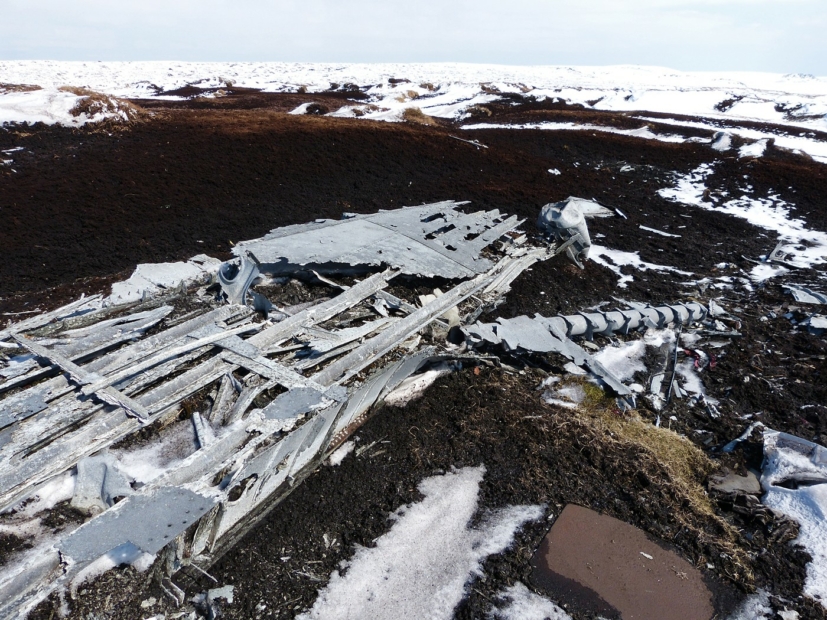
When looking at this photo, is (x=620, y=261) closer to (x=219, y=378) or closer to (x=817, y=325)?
(x=817, y=325)

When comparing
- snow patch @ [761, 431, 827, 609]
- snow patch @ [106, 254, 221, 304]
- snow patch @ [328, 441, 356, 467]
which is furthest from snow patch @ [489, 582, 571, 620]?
snow patch @ [106, 254, 221, 304]

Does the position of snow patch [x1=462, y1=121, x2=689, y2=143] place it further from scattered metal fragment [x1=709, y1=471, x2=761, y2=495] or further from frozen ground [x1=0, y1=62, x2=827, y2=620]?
scattered metal fragment [x1=709, y1=471, x2=761, y2=495]

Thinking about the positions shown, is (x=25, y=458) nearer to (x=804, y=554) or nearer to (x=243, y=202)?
(x=804, y=554)

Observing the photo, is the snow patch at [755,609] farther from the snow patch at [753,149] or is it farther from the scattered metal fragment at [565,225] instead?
the snow patch at [753,149]

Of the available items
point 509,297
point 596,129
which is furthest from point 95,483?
point 596,129

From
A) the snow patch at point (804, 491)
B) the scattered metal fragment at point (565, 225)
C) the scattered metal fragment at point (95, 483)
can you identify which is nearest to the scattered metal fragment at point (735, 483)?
the snow patch at point (804, 491)

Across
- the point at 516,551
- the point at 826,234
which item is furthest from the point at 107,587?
the point at 826,234
